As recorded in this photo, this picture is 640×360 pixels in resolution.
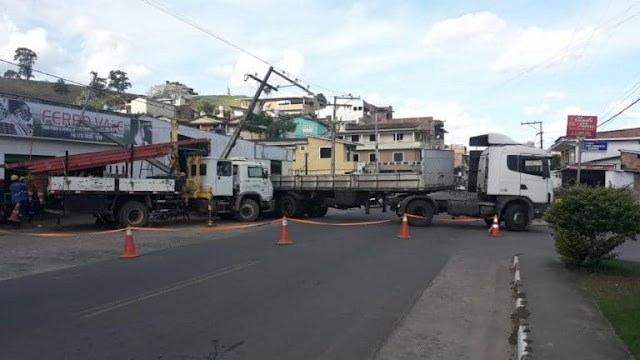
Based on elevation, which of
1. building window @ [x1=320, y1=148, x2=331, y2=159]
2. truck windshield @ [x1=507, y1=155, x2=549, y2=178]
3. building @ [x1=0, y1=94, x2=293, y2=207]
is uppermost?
building window @ [x1=320, y1=148, x2=331, y2=159]

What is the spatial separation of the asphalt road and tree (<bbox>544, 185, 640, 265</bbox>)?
2481mm

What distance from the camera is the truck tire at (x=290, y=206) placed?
25.9m

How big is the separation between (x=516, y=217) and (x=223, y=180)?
11425mm

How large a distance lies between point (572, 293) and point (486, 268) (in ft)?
10.8

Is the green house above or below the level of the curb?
above

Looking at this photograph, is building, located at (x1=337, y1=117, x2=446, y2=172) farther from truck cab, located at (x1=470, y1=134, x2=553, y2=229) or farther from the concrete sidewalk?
the concrete sidewalk

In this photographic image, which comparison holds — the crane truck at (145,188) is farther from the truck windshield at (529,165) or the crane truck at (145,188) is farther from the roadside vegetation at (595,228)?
the roadside vegetation at (595,228)

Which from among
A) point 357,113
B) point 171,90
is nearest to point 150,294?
point 357,113

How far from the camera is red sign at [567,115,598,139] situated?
2391 cm

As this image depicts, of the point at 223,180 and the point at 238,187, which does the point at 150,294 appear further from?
the point at 238,187

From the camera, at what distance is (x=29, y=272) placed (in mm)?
11359

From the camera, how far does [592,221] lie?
34.9 feet

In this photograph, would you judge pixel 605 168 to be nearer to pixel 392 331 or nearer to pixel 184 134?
pixel 184 134

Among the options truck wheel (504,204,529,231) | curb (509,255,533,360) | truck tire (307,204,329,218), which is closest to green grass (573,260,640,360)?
curb (509,255,533,360)
